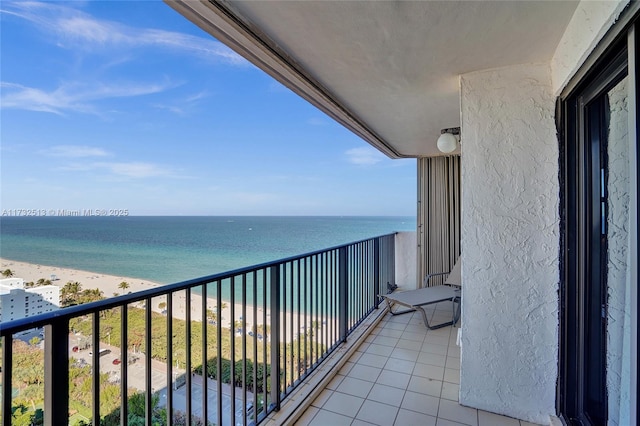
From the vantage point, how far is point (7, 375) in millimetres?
721

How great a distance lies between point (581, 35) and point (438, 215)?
3.88 m

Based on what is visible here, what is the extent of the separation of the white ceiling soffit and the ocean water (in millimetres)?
12431

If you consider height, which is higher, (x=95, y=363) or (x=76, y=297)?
(x=95, y=363)

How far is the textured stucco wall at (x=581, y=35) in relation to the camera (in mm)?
1030

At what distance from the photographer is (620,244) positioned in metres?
1.16

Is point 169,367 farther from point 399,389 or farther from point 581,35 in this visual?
point 581,35

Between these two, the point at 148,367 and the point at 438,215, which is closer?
the point at 148,367

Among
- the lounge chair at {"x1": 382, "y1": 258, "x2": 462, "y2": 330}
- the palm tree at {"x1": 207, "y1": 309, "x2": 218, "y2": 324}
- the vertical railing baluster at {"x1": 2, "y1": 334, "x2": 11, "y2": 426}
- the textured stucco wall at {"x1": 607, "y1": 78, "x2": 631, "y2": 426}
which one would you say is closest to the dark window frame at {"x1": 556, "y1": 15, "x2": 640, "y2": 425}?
the textured stucco wall at {"x1": 607, "y1": 78, "x2": 631, "y2": 426}

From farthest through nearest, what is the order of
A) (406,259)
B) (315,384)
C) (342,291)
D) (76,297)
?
(76,297) → (406,259) → (342,291) → (315,384)

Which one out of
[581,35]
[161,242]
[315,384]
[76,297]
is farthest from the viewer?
[161,242]

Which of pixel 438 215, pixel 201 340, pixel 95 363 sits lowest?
pixel 201 340

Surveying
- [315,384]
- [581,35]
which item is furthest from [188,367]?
[581,35]

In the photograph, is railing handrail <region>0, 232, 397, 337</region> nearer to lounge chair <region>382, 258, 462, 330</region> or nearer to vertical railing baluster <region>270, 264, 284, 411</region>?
vertical railing baluster <region>270, 264, 284, 411</region>

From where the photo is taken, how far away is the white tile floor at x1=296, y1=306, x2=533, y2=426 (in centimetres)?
188
